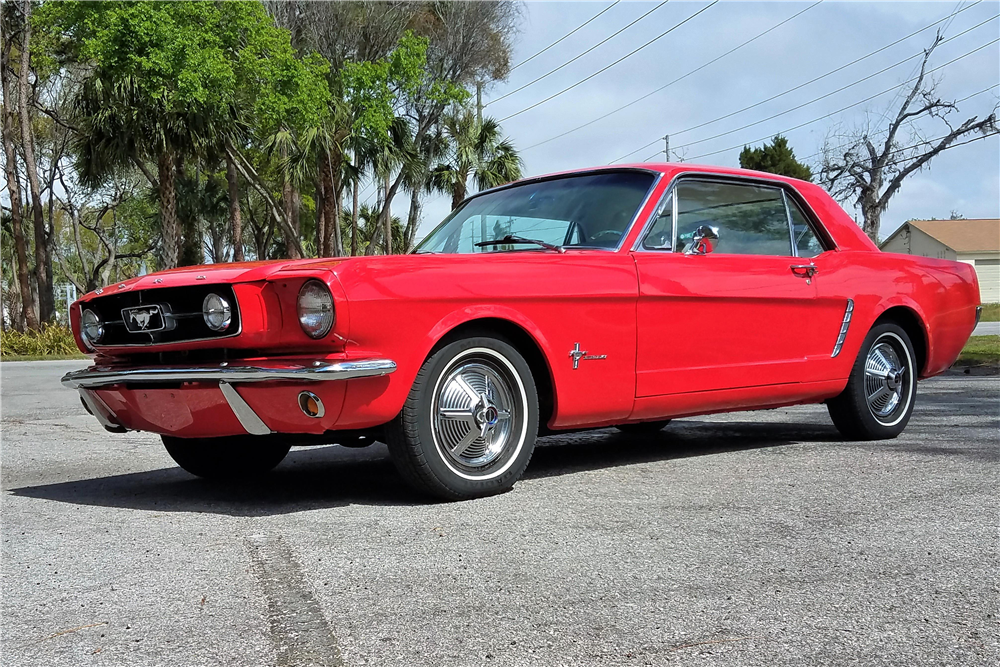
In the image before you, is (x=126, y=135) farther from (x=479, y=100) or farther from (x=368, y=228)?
(x=368, y=228)

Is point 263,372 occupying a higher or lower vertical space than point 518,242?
lower

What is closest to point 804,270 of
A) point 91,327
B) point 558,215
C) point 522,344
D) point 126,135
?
point 558,215

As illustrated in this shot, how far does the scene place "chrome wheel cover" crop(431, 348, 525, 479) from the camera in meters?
4.16

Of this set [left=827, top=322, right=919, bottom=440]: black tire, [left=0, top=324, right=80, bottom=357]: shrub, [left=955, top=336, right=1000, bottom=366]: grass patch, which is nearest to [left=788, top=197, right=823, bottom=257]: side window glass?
[left=827, top=322, right=919, bottom=440]: black tire

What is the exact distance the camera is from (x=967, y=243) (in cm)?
5841

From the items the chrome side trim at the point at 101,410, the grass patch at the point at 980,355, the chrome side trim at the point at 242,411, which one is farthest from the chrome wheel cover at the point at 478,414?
the grass patch at the point at 980,355

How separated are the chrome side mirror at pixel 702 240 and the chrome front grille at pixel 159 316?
2335 mm

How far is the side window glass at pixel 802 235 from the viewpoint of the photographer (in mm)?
5828

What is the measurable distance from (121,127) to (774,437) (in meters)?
20.2

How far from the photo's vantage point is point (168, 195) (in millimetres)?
23844

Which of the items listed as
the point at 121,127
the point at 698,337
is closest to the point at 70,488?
the point at 698,337

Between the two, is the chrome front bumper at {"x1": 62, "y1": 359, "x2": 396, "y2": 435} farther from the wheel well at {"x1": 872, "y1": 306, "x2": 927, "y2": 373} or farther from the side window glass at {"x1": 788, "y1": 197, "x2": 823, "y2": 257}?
the wheel well at {"x1": 872, "y1": 306, "x2": 927, "y2": 373}

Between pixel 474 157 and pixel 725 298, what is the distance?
2790 centimetres

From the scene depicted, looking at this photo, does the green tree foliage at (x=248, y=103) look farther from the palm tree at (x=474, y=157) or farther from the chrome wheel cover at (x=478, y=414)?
the chrome wheel cover at (x=478, y=414)
